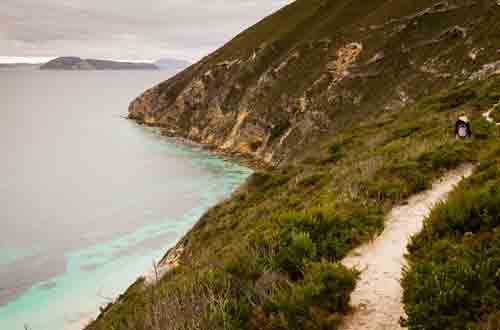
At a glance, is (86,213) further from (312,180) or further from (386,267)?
(386,267)

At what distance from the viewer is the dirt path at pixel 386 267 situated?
14.0ft

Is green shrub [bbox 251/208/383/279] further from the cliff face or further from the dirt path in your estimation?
the cliff face

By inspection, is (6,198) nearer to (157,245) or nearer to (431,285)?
(157,245)

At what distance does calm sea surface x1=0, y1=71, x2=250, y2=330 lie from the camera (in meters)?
19.1

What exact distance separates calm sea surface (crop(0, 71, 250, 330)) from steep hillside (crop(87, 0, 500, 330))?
18.5ft

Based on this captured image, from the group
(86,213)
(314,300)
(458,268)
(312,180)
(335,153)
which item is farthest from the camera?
(86,213)

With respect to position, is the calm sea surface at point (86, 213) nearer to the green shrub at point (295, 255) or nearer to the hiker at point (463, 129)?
the green shrub at point (295, 255)

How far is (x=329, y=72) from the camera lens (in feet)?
164

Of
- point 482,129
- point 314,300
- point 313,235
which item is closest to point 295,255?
point 313,235

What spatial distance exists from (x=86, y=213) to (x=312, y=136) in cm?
2567

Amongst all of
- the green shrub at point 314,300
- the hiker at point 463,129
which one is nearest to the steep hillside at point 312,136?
the green shrub at point 314,300

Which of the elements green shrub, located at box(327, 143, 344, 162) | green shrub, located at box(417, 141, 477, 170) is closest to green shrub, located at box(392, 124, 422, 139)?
green shrub, located at box(327, 143, 344, 162)

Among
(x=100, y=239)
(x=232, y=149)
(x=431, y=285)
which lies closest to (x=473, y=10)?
(x=232, y=149)

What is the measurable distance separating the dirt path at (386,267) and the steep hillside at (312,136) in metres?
0.23
